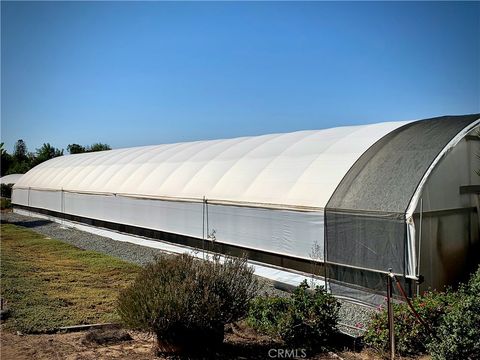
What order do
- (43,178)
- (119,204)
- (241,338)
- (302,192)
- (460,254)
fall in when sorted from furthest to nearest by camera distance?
(43,178), (119,204), (302,192), (460,254), (241,338)

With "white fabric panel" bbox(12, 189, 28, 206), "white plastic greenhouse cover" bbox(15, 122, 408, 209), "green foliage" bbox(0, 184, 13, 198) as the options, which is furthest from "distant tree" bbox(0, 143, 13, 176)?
"white plastic greenhouse cover" bbox(15, 122, 408, 209)

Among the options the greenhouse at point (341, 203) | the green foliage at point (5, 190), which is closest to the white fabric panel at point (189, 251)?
the greenhouse at point (341, 203)

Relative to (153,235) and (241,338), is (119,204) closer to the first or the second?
(153,235)

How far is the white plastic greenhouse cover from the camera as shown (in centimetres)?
1056

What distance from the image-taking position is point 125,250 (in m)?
15.1

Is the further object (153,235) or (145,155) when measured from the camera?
(145,155)

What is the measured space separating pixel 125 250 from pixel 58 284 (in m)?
5.28

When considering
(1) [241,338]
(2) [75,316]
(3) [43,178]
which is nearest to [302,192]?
(1) [241,338]

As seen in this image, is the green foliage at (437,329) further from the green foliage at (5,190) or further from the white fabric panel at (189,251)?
the green foliage at (5,190)

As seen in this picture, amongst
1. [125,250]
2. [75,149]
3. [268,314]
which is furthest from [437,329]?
[75,149]

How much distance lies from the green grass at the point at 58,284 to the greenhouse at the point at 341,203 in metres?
2.88

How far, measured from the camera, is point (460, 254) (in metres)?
8.67

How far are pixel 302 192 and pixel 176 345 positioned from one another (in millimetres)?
5731

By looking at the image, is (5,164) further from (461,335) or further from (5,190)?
(461,335)
